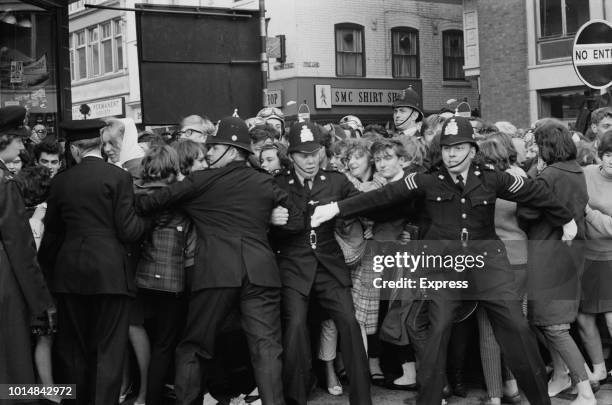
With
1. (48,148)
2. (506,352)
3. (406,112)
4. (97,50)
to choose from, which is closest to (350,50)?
(97,50)

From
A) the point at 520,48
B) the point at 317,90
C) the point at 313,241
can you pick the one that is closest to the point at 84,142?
the point at 313,241

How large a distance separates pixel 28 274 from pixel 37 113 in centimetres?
441

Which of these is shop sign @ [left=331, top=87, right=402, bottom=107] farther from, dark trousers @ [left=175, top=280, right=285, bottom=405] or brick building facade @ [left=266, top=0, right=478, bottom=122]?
dark trousers @ [left=175, top=280, right=285, bottom=405]

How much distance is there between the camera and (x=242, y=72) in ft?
36.5

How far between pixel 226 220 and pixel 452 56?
30.4 m

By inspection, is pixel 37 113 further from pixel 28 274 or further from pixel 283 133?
pixel 28 274

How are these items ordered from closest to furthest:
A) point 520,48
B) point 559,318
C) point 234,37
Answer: point 559,318 → point 234,37 → point 520,48

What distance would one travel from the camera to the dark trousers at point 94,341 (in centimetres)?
616

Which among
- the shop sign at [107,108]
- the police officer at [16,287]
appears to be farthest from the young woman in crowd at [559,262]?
the shop sign at [107,108]

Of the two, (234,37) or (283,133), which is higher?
(234,37)

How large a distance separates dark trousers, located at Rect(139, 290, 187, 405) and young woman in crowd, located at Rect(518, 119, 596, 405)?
2.69 meters

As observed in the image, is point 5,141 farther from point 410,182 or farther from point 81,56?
point 81,56

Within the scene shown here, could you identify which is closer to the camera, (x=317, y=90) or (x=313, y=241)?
(x=313, y=241)

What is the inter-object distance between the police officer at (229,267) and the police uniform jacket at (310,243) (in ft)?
0.85
